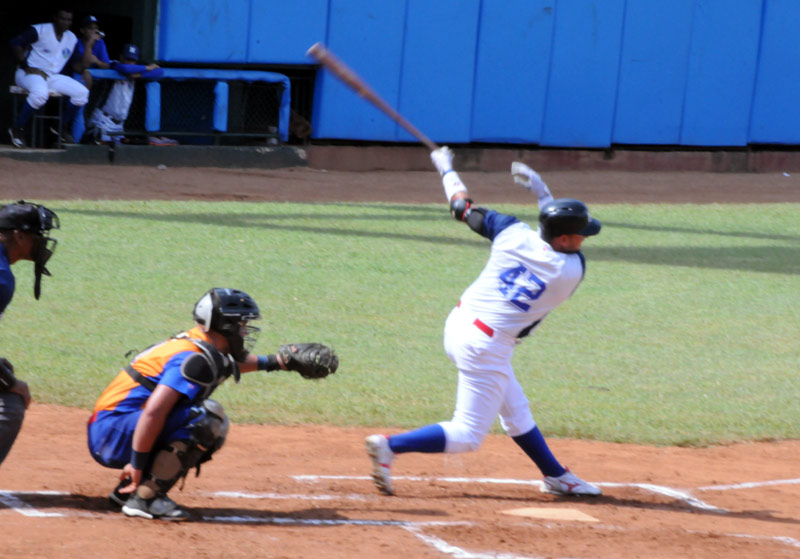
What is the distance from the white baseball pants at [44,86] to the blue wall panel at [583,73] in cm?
826

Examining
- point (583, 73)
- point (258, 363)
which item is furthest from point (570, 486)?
point (583, 73)

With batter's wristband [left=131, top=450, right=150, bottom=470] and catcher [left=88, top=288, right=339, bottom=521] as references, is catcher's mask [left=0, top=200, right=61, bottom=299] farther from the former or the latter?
batter's wristband [left=131, top=450, right=150, bottom=470]

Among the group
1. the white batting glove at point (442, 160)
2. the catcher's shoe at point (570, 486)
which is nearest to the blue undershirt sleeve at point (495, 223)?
the white batting glove at point (442, 160)

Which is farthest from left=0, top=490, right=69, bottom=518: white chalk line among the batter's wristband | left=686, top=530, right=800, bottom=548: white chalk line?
left=686, top=530, right=800, bottom=548: white chalk line

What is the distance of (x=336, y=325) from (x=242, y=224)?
405 centimetres

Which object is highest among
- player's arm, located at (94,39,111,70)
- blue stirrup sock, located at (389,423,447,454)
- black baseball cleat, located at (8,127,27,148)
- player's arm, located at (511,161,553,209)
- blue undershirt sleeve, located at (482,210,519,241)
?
player's arm, located at (94,39,111,70)

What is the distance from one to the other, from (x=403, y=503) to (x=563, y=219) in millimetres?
A: 1451

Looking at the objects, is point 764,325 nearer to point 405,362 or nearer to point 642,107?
point 405,362

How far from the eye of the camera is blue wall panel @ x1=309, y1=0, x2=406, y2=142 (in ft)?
56.7

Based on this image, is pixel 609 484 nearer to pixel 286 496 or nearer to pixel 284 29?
pixel 286 496

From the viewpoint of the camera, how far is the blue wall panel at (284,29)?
16703 millimetres

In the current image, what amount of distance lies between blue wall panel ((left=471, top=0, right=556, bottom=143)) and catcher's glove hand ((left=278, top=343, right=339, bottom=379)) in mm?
14180

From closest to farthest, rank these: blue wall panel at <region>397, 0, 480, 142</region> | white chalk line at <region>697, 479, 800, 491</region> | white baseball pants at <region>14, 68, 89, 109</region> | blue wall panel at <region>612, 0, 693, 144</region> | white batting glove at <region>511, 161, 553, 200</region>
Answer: white batting glove at <region>511, 161, 553, 200</region> → white chalk line at <region>697, 479, 800, 491</region> → white baseball pants at <region>14, 68, 89, 109</region> → blue wall panel at <region>397, 0, 480, 142</region> → blue wall panel at <region>612, 0, 693, 144</region>

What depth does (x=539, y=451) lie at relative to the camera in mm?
5180
